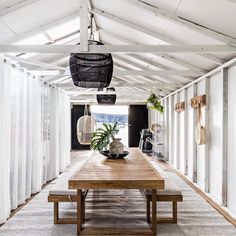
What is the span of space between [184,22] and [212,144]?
7.43 feet

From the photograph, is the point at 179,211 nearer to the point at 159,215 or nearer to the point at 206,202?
the point at 159,215

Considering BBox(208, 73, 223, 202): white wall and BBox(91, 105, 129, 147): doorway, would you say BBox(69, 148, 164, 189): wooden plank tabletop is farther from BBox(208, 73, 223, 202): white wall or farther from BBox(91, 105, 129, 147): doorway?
BBox(91, 105, 129, 147): doorway

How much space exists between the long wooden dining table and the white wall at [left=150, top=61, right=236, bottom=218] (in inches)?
49.8

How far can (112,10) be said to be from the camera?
13.2 feet

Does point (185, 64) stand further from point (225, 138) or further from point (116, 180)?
point (116, 180)

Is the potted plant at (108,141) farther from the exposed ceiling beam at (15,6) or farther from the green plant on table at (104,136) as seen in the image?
the exposed ceiling beam at (15,6)

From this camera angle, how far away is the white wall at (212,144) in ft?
13.1

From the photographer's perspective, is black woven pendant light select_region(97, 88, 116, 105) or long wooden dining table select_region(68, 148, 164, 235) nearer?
long wooden dining table select_region(68, 148, 164, 235)

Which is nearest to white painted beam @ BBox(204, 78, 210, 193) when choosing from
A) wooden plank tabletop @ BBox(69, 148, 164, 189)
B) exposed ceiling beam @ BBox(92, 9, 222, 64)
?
exposed ceiling beam @ BBox(92, 9, 222, 64)

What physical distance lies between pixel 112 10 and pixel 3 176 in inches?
105

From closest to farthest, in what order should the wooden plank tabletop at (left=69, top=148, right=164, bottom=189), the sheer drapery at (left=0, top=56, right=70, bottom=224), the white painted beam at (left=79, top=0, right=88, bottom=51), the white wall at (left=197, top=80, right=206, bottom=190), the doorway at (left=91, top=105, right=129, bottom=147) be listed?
the wooden plank tabletop at (left=69, top=148, right=164, bottom=189), the white painted beam at (left=79, top=0, right=88, bottom=51), the sheer drapery at (left=0, top=56, right=70, bottom=224), the white wall at (left=197, top=80, right=206, bottom=190), the doorway at (left=91, top=105, right=129, bottom=147)

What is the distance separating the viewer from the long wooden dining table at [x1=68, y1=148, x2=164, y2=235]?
2.87m

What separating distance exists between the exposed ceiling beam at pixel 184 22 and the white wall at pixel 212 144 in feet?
1.94

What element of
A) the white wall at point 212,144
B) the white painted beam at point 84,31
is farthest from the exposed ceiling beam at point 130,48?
the white wall at point 212,144
